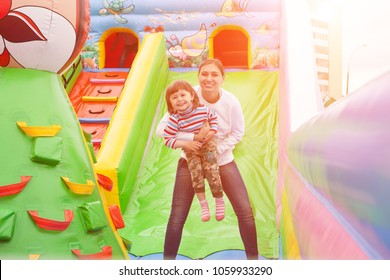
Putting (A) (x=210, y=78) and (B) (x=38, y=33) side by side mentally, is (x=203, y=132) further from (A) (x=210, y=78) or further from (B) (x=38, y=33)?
(B) (x=38, y=33)

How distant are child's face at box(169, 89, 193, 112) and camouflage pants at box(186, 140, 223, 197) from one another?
0.11 meters

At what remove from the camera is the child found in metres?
1.29

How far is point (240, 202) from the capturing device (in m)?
1.32

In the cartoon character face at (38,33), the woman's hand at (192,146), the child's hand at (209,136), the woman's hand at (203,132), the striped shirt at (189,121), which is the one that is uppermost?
the cartoon character face at (38,33)

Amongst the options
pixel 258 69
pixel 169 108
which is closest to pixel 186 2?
pixel 258 69

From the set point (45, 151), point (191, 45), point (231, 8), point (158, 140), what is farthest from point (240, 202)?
point (231, 8)

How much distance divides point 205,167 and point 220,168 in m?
0.05

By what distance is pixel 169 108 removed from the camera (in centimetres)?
130

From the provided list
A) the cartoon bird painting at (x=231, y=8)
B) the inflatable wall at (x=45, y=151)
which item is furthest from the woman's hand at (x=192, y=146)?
the cartoon bird painting at (x=231, y=8)

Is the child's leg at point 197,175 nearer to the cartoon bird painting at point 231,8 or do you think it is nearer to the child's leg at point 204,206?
the child's leg at point 204,206

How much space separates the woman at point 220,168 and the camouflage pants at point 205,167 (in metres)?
0.02

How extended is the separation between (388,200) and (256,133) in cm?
121

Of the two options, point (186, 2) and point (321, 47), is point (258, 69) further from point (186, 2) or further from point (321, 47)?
point (321, 47)

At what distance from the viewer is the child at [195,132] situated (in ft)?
4.23
